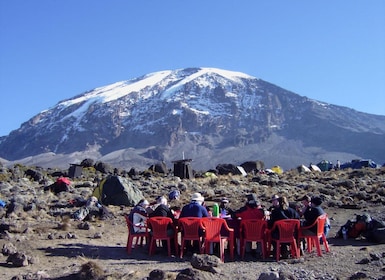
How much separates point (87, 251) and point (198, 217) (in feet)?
7.65

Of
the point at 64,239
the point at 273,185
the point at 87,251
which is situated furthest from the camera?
the point at 273,185

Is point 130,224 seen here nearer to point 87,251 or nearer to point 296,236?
point 87,251

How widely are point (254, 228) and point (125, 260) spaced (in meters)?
2.50

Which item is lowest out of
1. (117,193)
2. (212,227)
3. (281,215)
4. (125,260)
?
(125,260)

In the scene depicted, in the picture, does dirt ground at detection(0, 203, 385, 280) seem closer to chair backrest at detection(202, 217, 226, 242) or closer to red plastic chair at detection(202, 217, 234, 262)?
red plastic chair at detection(202, 217, 234, 262)

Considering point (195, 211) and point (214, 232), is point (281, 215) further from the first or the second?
point (195, 211)

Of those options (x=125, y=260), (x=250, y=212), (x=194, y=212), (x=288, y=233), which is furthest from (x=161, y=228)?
(x=288, y=233)

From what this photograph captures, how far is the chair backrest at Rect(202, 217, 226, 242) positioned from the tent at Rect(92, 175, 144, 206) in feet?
30.8

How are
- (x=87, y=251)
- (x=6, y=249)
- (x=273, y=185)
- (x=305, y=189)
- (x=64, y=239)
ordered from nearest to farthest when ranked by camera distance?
(x=6, y=249)
(x=87, y=251)
(x=64, y=239)
(x=305, y=189)
(x=273, y=185)

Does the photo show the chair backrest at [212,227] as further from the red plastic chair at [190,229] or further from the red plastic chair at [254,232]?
the red plastic chair at [254,232]

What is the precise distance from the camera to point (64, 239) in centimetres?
1166

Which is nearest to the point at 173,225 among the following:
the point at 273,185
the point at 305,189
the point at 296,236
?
the point at 296,236

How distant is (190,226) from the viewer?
33.1ft

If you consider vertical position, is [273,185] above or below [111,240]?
above
